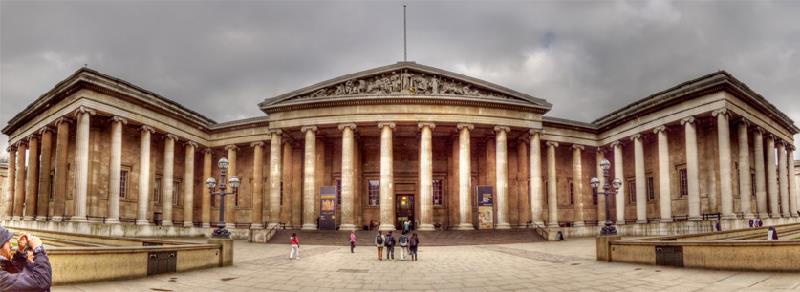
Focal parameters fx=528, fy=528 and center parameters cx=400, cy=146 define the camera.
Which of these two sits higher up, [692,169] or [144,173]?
[144,173]

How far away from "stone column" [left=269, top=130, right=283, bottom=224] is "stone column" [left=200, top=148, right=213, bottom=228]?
776 cm

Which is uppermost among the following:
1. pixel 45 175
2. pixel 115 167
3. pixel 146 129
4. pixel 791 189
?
pixel 146 129

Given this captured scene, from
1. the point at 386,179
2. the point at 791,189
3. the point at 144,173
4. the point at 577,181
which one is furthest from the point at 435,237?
the point at 791,189

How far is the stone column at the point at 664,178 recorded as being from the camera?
36.2 metres

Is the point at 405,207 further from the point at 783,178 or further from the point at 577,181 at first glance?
the point at 783,178

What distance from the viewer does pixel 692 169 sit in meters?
34.1

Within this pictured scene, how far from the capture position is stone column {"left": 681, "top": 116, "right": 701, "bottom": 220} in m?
33.6

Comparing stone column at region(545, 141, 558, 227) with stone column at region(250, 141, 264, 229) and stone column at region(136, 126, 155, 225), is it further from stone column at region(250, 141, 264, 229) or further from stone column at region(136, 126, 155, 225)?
stone column at region(136, 126, 155, 225)

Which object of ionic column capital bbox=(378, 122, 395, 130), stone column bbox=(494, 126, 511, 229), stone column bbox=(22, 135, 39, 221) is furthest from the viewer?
stone column bbox=(22, 135, 39, 221)

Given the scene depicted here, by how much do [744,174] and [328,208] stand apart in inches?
1056

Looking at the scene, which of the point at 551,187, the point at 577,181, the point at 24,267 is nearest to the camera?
the point at 24,267

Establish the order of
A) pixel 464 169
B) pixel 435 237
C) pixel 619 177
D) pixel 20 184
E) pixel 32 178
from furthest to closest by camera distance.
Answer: pixel 619 177, pixel 20 184, pixel 32 178, pixel 464 169, pixel 435 237

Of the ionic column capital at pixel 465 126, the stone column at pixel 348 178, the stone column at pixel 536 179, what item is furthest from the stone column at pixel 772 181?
the stone column at pixel 348 178

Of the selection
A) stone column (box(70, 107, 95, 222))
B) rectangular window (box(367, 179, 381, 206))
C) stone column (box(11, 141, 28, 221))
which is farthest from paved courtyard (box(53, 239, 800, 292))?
stone column (box(11, 141, 28, 221))
